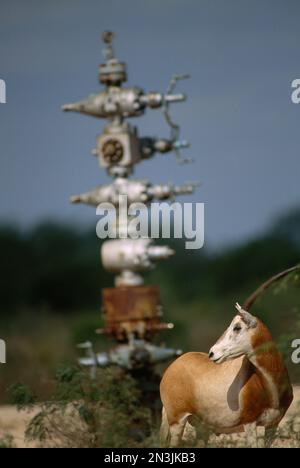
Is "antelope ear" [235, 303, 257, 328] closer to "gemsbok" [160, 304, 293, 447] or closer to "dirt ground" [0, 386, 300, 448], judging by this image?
"gemsbok" [160, 304, 293, 447]

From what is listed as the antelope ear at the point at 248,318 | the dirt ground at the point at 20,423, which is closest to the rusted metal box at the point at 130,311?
the dirt ground at the point at 20,423

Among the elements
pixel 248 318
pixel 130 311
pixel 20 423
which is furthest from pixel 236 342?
pixel 20 423

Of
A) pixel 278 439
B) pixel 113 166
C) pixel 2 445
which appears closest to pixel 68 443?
pixel 2 445

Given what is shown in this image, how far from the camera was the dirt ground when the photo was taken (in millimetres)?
6637

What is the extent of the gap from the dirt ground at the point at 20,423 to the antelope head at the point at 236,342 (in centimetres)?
32

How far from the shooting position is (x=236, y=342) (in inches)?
250

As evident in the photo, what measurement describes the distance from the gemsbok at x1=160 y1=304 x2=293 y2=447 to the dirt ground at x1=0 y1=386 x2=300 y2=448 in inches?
4.3

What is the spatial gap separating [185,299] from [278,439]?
4.35 metres

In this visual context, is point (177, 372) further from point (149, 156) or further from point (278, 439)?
point (149, 156)

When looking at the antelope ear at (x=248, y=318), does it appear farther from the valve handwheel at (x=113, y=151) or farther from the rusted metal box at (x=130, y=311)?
the valve handwheel at (x=113, y=151)

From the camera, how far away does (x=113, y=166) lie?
29.5ft
